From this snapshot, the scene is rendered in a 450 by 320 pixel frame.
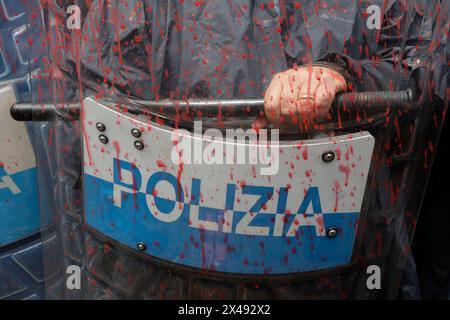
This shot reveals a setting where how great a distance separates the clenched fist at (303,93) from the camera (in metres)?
1.04

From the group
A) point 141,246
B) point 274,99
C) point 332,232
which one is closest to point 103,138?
point 141,246

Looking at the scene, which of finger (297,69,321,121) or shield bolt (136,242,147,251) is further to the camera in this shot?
shield bolt (136,242,147,251)

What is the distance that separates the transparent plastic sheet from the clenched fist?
0.03 meters

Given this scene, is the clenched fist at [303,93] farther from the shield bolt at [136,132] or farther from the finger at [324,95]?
the shield bolt at [136,132]

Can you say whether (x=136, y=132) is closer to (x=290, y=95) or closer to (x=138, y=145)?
(x=138, y=145)

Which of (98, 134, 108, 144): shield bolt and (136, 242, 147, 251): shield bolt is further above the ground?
(98, 134, 108, 144): shield bolt

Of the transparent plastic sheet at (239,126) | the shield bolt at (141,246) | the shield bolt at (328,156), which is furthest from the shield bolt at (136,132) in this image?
the shield bolt at (328,156)

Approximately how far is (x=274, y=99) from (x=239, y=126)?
0.30 ft

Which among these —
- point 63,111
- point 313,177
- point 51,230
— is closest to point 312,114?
point 313,177

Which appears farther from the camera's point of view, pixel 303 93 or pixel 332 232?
pixel 332 232

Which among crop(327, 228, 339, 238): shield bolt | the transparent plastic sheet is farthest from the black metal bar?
crop(327, 228, 339, 238): shield bolt

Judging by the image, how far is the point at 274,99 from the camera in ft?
3.45

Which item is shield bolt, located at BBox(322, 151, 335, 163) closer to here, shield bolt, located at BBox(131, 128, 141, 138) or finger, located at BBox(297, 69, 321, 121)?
finger, located at BBox(297, 69, 321, 121)

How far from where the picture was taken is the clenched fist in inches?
41.1
